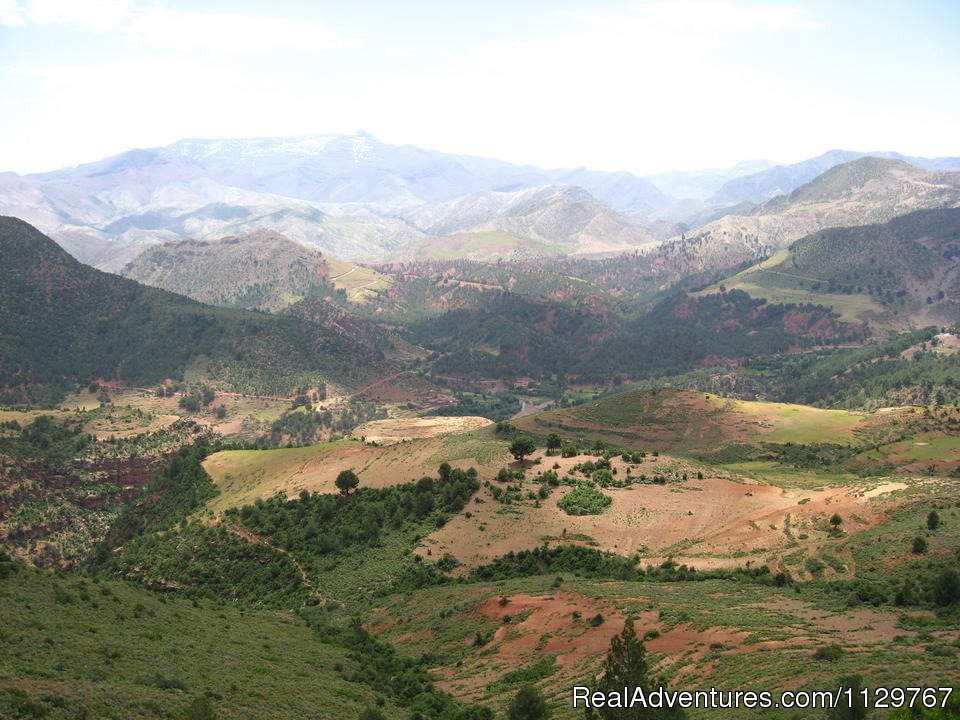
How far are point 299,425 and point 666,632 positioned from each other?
6210 inches

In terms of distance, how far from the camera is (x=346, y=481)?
329 feet

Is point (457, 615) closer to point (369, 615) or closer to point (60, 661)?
point (369, 615)

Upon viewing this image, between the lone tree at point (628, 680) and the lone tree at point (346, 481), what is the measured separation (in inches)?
2508

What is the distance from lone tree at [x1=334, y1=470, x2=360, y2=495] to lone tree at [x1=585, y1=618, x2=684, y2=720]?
6370 cm

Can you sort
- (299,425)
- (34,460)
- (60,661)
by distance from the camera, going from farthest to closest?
(299,425) < (34,460) < (60,661)

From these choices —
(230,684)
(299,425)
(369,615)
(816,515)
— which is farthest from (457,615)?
(299,425)

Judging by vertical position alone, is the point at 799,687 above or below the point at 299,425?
above

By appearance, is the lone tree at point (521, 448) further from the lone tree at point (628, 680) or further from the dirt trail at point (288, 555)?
the lone tree at point (628, 680)

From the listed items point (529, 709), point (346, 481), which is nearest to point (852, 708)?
point (529, 709)

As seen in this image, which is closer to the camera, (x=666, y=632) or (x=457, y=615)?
(x=666, y=632)

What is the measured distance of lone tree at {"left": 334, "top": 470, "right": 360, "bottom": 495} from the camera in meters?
100

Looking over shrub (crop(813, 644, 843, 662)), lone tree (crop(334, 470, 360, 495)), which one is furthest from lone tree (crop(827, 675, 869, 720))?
lone tree (crop(334, 470, 360, 495))

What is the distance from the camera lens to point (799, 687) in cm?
3959

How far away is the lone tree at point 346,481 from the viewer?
328 ft
